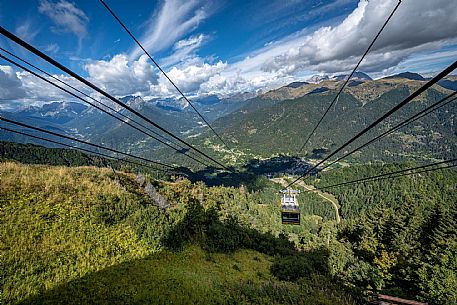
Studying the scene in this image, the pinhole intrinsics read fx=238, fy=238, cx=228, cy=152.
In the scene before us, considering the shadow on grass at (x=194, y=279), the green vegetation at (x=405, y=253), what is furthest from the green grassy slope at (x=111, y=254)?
the green vegetation at (x=405, y=253)

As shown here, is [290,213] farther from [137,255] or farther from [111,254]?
[111,254]

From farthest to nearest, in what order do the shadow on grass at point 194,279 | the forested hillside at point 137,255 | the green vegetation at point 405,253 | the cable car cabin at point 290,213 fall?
the cable car cabin at point 290,213
the green vegetation at point 405,253
the forested hillside at point 137,255
the shadow on grass at point 194,279

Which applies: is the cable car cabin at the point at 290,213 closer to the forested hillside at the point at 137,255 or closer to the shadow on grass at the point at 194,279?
the forested hillside at the point at 137,255

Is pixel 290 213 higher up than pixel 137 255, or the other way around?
pixel 290 213

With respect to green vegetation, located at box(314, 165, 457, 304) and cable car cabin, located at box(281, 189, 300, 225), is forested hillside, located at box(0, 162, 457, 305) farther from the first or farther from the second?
cable car cabin, located at box(281, 189, 300, 225)

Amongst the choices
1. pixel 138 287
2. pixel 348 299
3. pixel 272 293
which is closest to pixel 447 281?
pixel 348 299

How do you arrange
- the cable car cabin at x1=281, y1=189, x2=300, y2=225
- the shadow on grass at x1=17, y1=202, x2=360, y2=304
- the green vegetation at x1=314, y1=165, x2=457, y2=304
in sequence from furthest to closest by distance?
the cable car cabin at x1=281, y1=189, x2=300, y2=225, the green vegetation at x1=314, y1=165, x2=457, y2=304, the shadow on grass at x1=17, y1=202, x2=360, y2=304

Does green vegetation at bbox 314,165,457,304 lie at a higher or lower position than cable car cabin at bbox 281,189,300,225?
lower

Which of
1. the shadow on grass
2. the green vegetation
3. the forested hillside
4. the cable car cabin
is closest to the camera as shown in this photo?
the shadow on grass

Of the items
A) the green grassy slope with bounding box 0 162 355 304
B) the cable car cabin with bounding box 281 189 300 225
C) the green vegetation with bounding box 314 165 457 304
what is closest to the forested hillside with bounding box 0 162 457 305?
the green grassy slope with bounding box 0 162 355 304

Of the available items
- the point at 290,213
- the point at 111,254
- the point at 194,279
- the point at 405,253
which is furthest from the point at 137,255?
the point at 405,253

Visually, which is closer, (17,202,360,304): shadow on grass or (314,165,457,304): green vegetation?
(17,202,360,304): shadow on grass
